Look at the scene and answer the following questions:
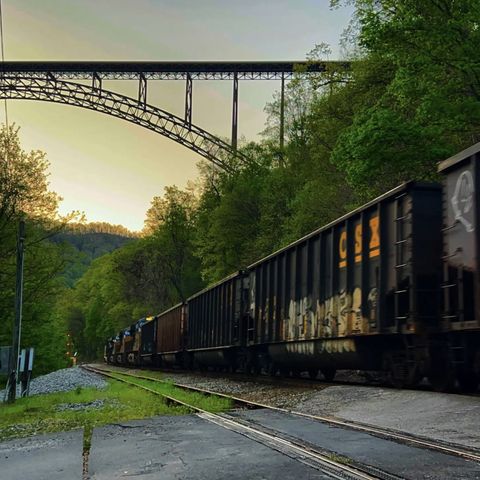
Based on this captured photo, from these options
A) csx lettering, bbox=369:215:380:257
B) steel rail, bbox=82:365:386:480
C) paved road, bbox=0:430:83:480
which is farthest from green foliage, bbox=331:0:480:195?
paved road, bbox=0:430:83:480

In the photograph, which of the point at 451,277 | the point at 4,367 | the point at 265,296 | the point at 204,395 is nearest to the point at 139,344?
the point at 4,367

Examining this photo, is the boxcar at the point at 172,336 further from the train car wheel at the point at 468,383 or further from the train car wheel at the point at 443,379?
the train car wheel at the point at 468,383

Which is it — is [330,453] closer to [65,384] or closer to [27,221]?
[65,384]

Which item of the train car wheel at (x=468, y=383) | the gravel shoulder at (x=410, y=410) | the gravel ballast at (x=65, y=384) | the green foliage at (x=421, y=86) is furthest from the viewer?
the gravel ballast at (x=65, y=384)

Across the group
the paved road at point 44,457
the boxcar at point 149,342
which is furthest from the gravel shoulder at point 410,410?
the boxcar at point 149,342

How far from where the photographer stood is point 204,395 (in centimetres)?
1411

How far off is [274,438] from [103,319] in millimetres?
106217

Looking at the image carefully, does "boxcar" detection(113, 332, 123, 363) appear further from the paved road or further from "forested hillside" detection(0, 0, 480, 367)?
the paved road

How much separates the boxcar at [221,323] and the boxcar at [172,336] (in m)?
2.50

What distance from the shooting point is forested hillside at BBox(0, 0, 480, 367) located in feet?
61.1

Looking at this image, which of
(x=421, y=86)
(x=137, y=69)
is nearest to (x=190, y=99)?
(x=137, y=69)

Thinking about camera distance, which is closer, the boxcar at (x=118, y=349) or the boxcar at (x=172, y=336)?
the boxcar at (x=172, y=336)

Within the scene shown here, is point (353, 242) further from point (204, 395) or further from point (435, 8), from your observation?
point (435, 8)

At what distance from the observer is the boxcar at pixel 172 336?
100 ft
